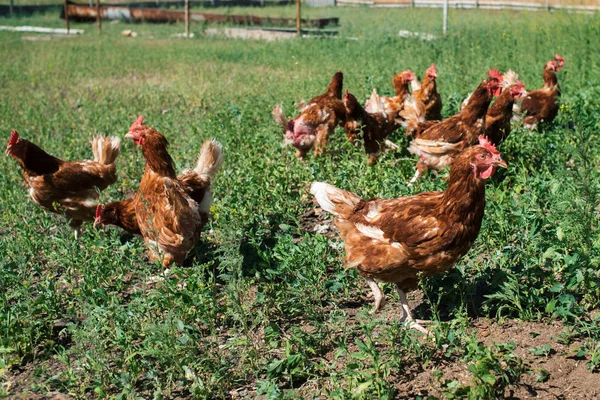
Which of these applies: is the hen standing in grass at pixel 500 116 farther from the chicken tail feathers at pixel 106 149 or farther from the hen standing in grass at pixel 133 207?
the chicken tail feathers at pixel 106 149

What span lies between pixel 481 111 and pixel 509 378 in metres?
3.73

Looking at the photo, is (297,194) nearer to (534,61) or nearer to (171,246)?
(171,246)

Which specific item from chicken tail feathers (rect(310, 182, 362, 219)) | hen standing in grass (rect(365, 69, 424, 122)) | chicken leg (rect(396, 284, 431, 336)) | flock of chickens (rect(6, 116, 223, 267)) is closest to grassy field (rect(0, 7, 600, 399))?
chicken leg (rect(396, 284, 431, 336))

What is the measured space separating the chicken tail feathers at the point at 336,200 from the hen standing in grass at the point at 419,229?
65mm

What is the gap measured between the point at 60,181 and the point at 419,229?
399 cm

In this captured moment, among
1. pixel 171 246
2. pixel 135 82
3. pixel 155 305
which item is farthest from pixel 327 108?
pixel 135 82

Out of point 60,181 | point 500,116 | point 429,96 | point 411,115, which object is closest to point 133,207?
point 60,181

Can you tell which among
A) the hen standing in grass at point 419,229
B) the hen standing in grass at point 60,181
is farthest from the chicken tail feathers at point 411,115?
the hen standing in grass at point 60,181

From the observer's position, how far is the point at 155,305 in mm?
4684

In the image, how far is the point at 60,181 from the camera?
21.8ft

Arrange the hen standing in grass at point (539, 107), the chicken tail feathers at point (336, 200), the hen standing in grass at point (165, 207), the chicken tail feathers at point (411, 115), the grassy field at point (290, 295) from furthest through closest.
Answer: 1. the hen standing in grass at point (539, 107)
2. the chicken tail feathers at point (411, 115)
3. the hen standing in grass at point (165, 207)
4. the chicken tail feathers at point (336, 200)
5. the grassy field at point (290, 295)

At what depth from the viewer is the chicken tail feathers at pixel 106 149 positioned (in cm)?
700

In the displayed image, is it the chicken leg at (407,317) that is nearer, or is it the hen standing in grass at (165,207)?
the chicken leg at (407,317)

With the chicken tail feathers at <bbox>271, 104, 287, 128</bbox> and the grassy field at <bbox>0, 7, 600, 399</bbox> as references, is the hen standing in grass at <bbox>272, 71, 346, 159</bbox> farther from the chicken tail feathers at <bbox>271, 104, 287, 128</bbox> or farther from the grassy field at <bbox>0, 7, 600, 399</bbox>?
the grassy field at <bbox>0, 7, 600, 399</bbox>
